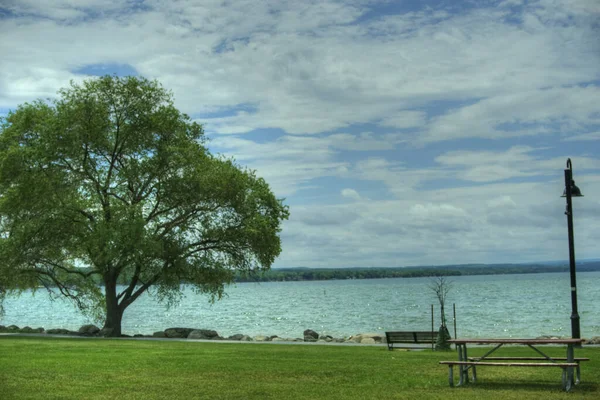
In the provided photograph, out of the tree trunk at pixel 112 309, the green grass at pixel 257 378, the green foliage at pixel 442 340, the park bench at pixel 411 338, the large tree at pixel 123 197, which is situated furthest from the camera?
the tree trunk at pixel 112 309

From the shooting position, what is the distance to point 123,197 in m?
35.0

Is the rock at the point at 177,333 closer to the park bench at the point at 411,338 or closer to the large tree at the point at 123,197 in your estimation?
the large tree at the point at 123,197

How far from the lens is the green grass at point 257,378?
39.7 feet

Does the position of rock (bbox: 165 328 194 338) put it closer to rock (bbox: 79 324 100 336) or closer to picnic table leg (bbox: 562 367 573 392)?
rock (bbox: 79 324 100 336)

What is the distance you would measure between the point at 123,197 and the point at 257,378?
22630 millimetres

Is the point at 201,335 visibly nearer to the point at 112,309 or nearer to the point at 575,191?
the point at 112,309

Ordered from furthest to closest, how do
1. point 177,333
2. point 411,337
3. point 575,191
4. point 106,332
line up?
point 177,333 → point 106,332 → point 411,337 → point 575,191

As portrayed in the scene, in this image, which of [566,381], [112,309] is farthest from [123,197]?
[566,381]

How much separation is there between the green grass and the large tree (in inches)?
550

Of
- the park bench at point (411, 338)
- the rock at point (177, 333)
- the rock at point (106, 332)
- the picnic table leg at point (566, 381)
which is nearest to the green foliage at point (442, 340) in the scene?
the park bench at point (411, 338)

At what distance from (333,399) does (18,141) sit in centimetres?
2748

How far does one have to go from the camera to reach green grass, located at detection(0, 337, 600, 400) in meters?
12.1

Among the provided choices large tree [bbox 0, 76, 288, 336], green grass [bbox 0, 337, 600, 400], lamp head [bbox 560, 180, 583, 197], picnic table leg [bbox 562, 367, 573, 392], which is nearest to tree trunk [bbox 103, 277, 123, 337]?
large tree [bbox 0, 76, 288, 336]

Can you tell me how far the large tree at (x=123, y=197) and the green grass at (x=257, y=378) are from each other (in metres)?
14.0
